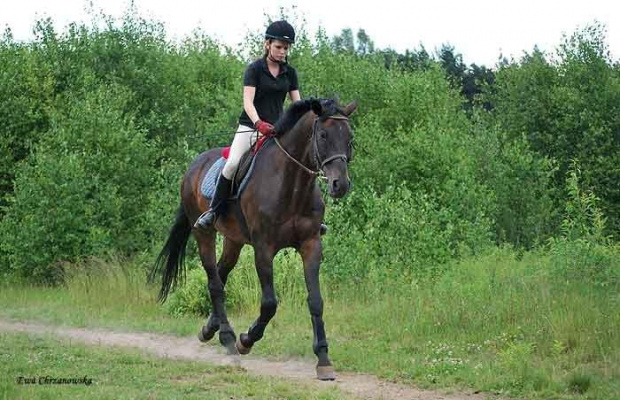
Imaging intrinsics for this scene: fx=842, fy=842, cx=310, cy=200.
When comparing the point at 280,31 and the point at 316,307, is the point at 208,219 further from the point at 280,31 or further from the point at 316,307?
the point at 280,31

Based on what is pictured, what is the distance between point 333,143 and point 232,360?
11.2 feet

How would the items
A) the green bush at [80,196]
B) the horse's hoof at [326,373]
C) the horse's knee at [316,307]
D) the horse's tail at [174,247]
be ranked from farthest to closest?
1. the green bush at [80,196]
2. the horse's tail at [174,247]
3. the horse's knee at [316,307]
4. the horse's hoof at [326,373]

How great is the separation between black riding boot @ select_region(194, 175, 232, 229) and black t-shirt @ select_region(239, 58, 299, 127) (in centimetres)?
79

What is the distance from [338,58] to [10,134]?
1233 cm

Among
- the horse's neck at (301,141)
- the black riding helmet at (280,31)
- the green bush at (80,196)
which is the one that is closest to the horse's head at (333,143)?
the horse's neck at (301,141)

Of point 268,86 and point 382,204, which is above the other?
point 268,86

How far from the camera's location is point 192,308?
14836 millimetres

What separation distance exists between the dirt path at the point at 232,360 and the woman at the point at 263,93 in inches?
76.7

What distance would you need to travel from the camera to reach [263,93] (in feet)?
33.6

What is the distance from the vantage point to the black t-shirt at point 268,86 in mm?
10094

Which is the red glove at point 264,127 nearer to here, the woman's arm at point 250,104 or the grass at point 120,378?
the woman's arm at point 250,104

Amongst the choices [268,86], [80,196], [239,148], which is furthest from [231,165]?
[80,196]

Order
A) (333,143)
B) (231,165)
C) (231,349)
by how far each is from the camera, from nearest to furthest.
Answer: (333,143), (231,165), (231,349)

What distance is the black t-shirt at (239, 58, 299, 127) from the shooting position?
10094 mm
